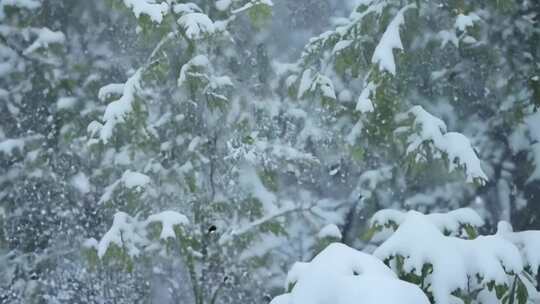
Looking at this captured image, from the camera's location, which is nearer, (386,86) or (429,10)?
(386,86)

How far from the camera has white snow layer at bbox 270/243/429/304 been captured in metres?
2.73

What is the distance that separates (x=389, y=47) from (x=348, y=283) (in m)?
3.38

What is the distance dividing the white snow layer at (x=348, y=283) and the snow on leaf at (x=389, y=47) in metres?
2.88

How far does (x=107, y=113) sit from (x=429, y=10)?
320 centimetres

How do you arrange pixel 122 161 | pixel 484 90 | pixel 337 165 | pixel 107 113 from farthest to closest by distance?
pixel 337 165 < pixel 484 90 < pixel 122 161 < pixel 107 113

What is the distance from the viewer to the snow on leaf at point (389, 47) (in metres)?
5.70

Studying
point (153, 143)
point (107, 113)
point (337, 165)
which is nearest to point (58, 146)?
point (153, 143)

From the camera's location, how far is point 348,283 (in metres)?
2.82

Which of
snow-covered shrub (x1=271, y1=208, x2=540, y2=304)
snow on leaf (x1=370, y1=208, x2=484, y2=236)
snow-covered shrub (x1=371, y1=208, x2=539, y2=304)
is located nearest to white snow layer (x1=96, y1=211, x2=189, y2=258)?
snow on leaf (x1=370, y1=208, x2=484, y2=236)

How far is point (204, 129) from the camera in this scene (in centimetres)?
685

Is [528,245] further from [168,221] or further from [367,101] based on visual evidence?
[168,221]

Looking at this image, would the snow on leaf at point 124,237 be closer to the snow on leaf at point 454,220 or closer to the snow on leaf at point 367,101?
the snow on leaf at point 367,101

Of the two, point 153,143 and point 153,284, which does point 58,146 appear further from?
point 153,284

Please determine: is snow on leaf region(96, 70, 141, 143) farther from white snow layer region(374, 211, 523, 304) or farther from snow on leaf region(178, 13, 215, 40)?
white snow layer region(374, 211, 523, 304)
